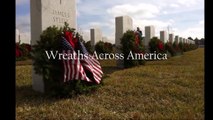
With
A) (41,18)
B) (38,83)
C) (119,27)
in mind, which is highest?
(119,27)

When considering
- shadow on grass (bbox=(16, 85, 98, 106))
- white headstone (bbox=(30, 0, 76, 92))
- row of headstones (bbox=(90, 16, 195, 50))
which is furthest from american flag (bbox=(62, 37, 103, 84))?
row of headstones (bbox=(90, 16, 195, 50))

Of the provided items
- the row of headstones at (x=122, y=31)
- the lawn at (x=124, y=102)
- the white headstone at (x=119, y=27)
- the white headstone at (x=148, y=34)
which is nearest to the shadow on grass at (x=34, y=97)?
the lawn at (x=124, y=102)

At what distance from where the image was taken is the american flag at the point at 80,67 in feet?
17.6

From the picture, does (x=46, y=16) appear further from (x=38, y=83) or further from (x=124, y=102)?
(x=124, y=102)

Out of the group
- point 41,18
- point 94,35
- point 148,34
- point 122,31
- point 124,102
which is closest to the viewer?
point 124,102

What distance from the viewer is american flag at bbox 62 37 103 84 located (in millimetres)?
5379

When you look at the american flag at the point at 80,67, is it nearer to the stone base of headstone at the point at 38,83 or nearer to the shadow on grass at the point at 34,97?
the shadow on grass at the point at 34,97

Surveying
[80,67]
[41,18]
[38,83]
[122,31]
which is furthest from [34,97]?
[122,31]

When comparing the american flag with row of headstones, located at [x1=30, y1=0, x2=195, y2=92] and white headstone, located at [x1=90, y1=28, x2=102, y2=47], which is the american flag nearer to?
row of headstones, located at [x1=30, y1=0, x2=195, y2=92]

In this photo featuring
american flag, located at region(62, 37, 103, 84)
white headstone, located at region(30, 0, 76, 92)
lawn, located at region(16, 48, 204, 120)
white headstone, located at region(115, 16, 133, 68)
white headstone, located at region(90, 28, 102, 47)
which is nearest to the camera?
lawn, located at region(16, 48, 204, 120)

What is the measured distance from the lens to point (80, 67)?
557cm

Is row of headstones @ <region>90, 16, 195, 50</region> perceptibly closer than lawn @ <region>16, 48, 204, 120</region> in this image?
No

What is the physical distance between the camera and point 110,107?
4.87 meters
